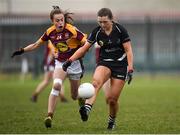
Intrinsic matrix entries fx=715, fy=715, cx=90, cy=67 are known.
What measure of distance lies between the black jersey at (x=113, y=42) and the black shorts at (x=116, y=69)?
0.21 feet

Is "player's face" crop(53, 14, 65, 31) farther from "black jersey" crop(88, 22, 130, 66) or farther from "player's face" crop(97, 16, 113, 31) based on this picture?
"player's face" crop(97, 16, 113, 31)

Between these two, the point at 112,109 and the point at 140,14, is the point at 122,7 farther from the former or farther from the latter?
the point at 112,109

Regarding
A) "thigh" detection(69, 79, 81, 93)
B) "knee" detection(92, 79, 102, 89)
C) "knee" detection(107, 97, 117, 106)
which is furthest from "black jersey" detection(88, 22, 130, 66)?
"thigh" detection(69, 79, 81, 93)

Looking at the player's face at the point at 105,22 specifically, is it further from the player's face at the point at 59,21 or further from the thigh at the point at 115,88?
the player's face at the point at 59,21

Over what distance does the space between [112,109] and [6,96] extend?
11.6 m

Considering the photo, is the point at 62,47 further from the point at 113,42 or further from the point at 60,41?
the point at 113,42

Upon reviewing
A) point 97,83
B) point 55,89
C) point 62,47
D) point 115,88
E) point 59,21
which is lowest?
point 55,89

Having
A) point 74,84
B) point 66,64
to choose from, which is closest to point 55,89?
point 66,64

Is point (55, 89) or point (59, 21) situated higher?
point (59, 21)

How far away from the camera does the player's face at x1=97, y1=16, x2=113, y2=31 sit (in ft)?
40.4

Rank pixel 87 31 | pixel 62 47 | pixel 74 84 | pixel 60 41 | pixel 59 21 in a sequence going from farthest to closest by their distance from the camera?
pixel 87 31 < pixel 74 84 < pixel 62 47 < pixel 60 41 < pixel 59 21

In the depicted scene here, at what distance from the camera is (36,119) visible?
Answer: 1484 cm

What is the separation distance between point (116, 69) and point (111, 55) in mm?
263

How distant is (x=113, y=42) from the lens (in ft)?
41.1
